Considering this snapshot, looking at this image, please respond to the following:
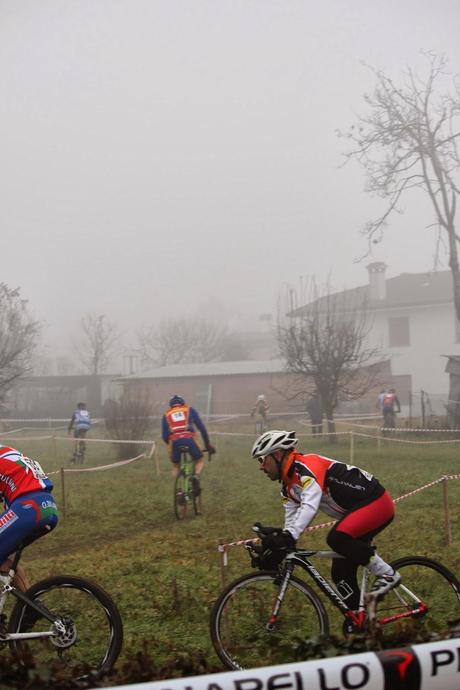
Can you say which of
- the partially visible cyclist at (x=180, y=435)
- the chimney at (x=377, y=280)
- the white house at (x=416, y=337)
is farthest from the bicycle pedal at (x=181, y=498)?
the chimney at (x=377, y=280)

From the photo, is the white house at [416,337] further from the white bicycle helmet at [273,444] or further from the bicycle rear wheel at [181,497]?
the white bicycle helmet at [273,444]

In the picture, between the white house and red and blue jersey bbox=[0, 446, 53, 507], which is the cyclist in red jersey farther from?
the white house

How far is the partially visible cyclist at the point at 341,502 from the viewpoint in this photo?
15.9 ft

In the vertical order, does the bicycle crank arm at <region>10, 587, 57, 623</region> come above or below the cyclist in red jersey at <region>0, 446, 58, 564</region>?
below

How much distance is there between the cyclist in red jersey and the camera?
4.75m

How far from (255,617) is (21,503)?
1.73 m

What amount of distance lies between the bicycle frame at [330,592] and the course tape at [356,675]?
1.38 m

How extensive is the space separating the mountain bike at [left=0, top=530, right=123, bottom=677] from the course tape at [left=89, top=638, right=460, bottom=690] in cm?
166

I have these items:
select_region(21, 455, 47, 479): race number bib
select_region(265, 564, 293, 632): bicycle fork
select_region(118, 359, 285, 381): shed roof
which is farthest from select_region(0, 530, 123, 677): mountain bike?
select_region(118, 359, 285, 381): shed roof

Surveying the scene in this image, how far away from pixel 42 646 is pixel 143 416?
18.4 meters

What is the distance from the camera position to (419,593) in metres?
5.16

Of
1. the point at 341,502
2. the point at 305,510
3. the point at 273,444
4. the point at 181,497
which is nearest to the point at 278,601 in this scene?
the point at 305,510

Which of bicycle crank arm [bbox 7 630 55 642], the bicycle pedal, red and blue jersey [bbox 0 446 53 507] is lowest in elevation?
the bicycle pedal

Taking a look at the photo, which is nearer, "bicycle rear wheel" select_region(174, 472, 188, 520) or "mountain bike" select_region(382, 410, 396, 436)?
"bicycle rear wheel" select_region(174, 472, 188, 520)
